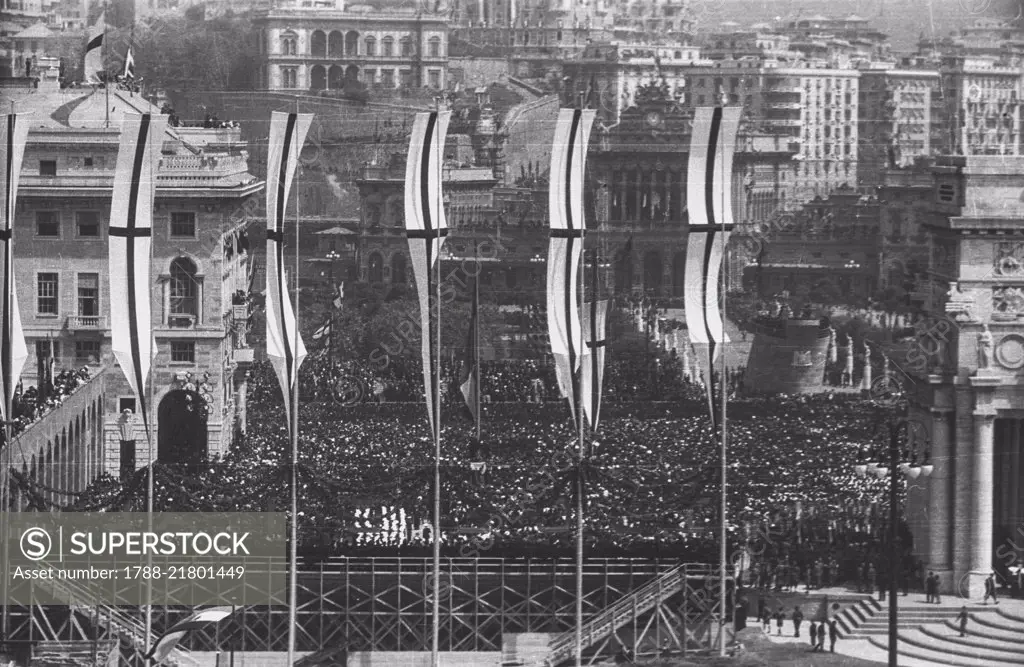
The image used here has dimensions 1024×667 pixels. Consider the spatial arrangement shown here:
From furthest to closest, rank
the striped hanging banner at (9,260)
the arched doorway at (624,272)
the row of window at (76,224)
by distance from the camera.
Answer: the arched doorway at (624,272) → the row of window at (76,224) → the striped hanging banner at (9,260)

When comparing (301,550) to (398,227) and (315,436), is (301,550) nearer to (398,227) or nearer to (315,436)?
(315,436)

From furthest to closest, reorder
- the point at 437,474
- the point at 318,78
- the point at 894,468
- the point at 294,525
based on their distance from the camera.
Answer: the point at 318,78, the point at 437,474, the point at 294,525, the point at 894,468

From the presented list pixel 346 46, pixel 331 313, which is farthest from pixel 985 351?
pixel 346 46

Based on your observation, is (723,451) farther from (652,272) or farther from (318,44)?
(318,44)

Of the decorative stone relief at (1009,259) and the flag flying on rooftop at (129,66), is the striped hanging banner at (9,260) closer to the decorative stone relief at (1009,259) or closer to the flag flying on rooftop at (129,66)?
the flag flying on rooftop at (129,66)

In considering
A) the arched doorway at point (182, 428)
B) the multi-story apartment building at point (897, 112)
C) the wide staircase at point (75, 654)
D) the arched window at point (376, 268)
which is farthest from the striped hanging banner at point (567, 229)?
the wide staircase at point (75, 654)

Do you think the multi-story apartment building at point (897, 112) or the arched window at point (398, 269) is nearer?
the arched window at point (398, 269)

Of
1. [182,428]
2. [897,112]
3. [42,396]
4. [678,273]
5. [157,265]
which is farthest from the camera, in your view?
[897,112]
